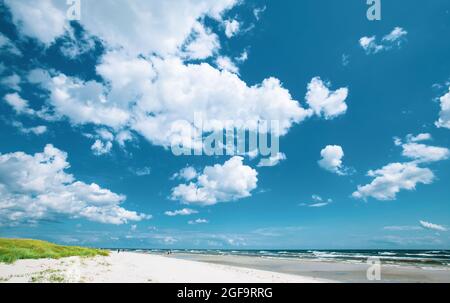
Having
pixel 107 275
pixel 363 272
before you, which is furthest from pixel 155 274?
pixel 363 272

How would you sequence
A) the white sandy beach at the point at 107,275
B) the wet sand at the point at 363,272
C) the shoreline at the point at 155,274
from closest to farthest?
the white sandy beach at the point at 107,275, the shoreline at the point at 155,274, the wet sand at the point at 363,272

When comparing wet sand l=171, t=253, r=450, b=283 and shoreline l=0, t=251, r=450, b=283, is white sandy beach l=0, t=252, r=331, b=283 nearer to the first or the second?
shoreline l=0, t=251, r=450, b=283

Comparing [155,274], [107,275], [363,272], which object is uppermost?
[107,275]

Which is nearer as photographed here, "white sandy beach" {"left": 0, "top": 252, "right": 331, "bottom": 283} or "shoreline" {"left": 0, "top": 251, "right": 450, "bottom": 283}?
"white sandy beach" {"left": 0, "top": 252, "right": 331, "bottom": 283}

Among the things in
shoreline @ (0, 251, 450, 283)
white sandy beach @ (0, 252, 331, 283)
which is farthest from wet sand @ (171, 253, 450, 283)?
white sandy beach @ (0, 252, 331, 283)

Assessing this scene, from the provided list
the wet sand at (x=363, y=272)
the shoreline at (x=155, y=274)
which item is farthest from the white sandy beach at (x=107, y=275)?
the wet sand at (x=363, y=272)

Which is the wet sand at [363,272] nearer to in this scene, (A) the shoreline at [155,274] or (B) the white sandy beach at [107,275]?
(A) the shoreline at [155,274]

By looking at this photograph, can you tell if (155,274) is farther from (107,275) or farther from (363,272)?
(363,272)

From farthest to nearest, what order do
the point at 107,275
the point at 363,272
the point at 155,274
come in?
the point at 363,272, the point at 155,274, the point at 107,275
